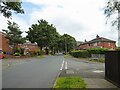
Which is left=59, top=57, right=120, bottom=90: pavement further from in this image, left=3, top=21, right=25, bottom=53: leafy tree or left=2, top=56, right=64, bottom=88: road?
left=3, top=21, right=25, bottom=53: leafy tree

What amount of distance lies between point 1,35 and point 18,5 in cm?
5852

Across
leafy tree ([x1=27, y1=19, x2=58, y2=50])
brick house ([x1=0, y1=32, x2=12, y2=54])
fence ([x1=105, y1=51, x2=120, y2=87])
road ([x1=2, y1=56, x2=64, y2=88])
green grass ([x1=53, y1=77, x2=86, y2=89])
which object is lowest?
road ([x1=2, y1=56, x2=64, y2=88])

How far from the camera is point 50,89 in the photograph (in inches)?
477

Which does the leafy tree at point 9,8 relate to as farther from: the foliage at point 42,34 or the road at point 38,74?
the foliage at point 42,34

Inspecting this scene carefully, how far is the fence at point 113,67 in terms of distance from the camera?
13.2m

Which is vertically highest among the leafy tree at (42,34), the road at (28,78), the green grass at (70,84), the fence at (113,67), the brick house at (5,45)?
the leafy tree at (42,34)

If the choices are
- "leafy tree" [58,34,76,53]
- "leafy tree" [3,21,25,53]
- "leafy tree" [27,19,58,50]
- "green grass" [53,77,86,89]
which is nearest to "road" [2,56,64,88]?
"green grass" [53,77,86,89]

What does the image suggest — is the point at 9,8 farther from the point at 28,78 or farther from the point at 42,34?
the point at 42,34

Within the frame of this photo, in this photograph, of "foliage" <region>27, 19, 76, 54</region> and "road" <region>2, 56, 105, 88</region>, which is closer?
"road" <region>2, 56, 105, 88</region>

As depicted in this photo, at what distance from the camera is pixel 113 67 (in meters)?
14.2

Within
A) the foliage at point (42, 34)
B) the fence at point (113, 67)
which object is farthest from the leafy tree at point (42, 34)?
the fence at point (113, 67)

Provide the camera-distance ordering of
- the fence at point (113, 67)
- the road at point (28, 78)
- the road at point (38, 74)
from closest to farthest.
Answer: the fence at point (113, 67) → the road at point (28, 78) → the road at point (38, 74)

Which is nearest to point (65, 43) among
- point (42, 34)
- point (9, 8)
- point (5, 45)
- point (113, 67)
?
point (42, 34)

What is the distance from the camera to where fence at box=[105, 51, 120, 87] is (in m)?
13.2
